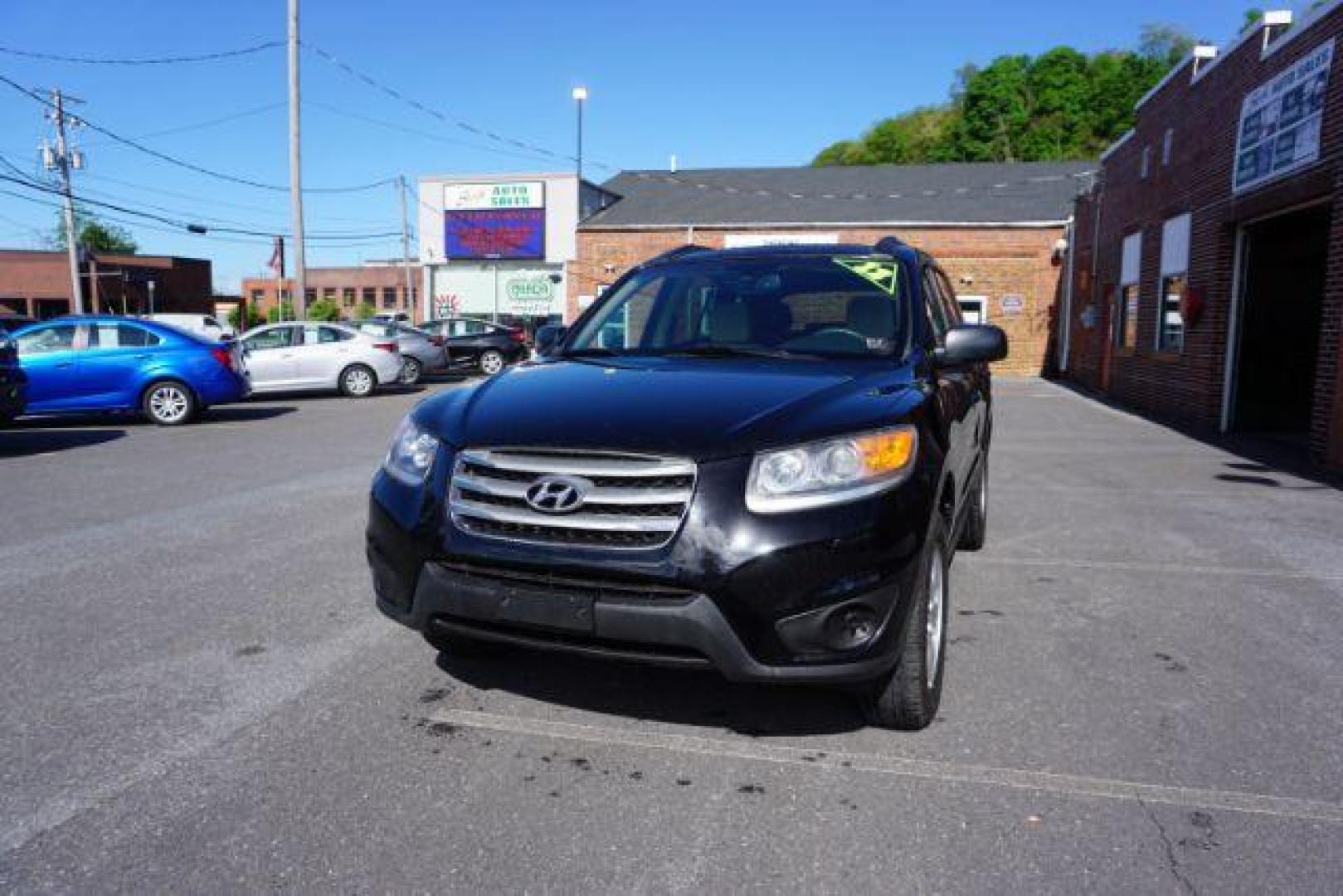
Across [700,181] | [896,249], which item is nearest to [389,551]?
[896,249]

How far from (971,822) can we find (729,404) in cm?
141

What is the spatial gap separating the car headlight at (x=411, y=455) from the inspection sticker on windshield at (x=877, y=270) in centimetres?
207

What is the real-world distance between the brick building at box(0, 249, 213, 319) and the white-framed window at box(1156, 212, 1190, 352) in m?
54.5

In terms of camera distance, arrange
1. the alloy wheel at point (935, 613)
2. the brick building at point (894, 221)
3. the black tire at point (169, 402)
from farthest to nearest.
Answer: the brick building at point (894, 221) < the black tire at point (169, 402) < the alloy wheel at point (935, 613)

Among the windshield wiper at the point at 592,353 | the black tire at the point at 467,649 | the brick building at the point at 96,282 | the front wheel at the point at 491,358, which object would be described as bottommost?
the black tire at the point at 467,649

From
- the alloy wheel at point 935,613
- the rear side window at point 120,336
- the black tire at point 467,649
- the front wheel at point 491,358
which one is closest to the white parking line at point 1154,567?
the alloy wheel at point 935,613

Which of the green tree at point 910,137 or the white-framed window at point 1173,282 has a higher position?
the green tree at point 910,137

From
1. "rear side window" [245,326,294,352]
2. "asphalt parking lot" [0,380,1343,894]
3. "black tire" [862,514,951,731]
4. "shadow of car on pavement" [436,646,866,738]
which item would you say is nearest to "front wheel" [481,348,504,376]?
"rear side window" [245,326,294,352]

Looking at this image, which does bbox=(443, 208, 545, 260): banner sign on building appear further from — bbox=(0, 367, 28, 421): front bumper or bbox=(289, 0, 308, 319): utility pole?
bbox=(0, 367, 28, 421): front bumper

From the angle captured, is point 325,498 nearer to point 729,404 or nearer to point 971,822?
point 729,404

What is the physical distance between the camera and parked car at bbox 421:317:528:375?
25797 mm

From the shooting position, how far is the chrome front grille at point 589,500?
2850mm

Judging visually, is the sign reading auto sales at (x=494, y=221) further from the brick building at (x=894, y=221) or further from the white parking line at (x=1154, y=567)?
the white parking line at (x=1154, y=567)

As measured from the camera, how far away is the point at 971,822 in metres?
2.78
